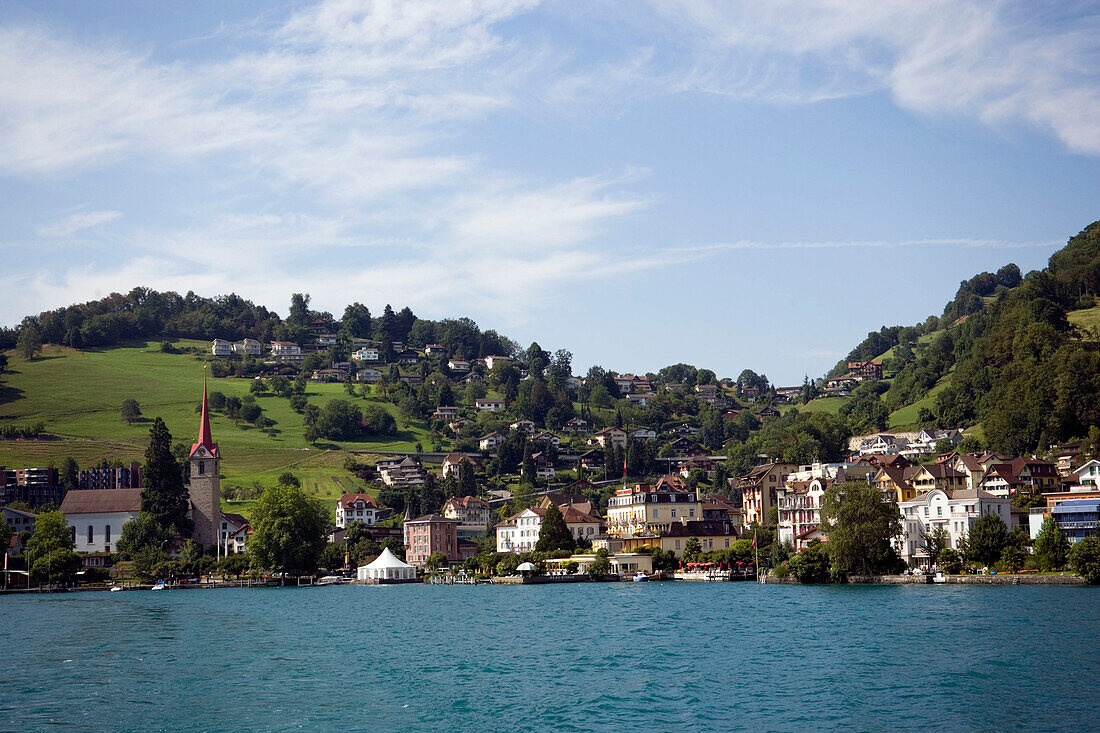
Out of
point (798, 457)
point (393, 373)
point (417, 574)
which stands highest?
point (393, 373)

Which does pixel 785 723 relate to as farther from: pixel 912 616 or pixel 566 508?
pixel 566 508

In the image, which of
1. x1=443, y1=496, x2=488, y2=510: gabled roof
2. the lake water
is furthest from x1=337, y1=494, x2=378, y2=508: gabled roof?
the lake water

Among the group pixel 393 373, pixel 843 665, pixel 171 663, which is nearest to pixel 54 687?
pixel 171 663

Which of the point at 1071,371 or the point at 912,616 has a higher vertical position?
the point at 1071,371

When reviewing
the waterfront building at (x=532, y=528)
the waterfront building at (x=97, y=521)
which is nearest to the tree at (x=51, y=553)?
the waterfront building at (x=97, y=521)

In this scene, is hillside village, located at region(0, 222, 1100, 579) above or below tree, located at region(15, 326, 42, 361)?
below

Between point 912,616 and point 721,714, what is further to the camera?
point 912,616

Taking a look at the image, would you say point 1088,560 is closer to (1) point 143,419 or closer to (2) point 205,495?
(2) point 205,495

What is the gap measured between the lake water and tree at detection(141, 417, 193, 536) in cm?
4501

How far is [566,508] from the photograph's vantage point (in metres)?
108

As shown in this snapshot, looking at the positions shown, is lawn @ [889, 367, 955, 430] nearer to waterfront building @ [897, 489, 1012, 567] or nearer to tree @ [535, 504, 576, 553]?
tree @ [535, 504, 576, 553]

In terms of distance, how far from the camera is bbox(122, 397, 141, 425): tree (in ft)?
452

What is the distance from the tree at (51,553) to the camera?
89312 millimetres

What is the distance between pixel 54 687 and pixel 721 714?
723 inches
